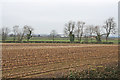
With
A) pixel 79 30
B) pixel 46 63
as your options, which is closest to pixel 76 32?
pixel 79 30

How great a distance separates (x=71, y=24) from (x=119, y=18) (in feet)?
168

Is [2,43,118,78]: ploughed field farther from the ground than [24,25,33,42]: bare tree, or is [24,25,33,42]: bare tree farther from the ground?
[24,25,33,42]: bare tree

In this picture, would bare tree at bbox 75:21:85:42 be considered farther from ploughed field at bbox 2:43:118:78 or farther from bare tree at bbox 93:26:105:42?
ploughed field at bbox 2:43:118:78

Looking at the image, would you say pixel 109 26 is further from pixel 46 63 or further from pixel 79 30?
pixel 46 63

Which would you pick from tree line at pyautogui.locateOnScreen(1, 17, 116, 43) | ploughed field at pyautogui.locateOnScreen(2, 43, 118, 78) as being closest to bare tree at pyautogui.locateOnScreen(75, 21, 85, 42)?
tree line at pyautogui.locateOnScreen(1, 17, 116, 43)

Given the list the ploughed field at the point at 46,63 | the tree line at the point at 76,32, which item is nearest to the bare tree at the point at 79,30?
the tree line at the point at 76,32

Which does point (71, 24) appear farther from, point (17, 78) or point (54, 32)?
point (17, 78)

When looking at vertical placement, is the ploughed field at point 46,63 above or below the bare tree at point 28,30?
below

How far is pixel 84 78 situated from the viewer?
5.88 metres

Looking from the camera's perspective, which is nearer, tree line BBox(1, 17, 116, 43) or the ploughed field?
the ploughed field

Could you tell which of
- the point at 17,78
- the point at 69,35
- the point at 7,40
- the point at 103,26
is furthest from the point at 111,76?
the point at 103,26

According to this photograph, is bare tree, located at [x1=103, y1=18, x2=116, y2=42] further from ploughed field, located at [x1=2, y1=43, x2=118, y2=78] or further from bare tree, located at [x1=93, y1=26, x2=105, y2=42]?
ploughed field, located at [x1=2, y1=43, x2=118, y2=78]

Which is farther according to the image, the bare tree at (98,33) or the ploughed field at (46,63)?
the bare tree at (98,33)

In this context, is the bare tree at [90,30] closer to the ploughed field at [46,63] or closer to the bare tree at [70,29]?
the bare tree at [70,29]
